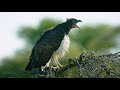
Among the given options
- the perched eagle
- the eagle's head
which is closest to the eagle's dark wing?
the perched eagle

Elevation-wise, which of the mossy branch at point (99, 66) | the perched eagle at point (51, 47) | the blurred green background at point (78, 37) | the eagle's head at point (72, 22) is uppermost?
the blurred green background at point (78, 37)

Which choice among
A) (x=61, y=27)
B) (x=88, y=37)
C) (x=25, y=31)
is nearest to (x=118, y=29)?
(x=88, y=37)

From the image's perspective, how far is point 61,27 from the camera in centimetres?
1065

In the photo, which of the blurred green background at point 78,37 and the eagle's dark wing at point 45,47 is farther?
the blurred green background at point 78,37

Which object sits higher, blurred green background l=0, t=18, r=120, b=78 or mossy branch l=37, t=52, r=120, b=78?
blurred green background l=0, t=18, r=120, b=78

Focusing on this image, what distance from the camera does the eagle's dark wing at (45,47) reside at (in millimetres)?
9836

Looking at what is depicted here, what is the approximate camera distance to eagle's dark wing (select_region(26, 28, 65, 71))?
32.3ft

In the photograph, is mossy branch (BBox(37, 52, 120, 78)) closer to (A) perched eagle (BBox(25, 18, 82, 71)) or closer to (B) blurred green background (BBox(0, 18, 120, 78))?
(A) perched eagle (BBox(25, 18, 82, 71))

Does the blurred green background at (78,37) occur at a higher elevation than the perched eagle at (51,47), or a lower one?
higher

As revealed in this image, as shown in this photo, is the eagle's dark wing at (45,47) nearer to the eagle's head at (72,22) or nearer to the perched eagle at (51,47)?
the perched eagle at (51,47)

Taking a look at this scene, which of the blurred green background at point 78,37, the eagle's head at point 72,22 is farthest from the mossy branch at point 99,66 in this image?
the blurred green background at point 78,37

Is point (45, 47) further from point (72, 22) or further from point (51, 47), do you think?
point (72, 22)
